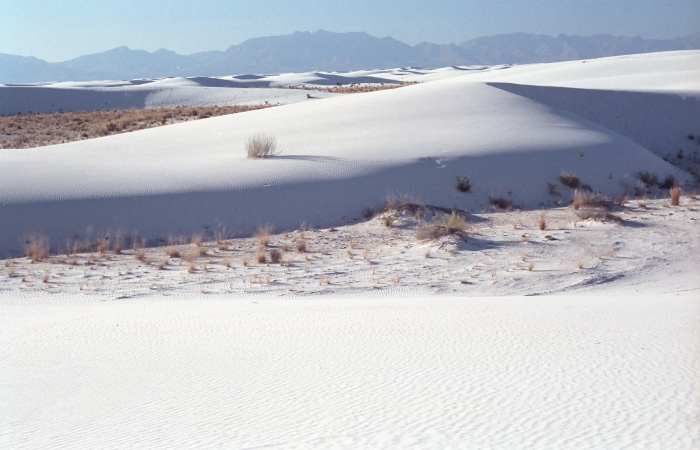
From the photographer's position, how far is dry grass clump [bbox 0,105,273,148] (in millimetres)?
33906

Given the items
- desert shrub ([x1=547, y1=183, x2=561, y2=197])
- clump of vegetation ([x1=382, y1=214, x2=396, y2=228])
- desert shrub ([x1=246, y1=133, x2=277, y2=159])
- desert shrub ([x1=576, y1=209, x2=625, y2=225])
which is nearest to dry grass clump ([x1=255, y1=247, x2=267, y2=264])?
clump of vegetation ([x1=382, y1=214, x2=396, y2=228])

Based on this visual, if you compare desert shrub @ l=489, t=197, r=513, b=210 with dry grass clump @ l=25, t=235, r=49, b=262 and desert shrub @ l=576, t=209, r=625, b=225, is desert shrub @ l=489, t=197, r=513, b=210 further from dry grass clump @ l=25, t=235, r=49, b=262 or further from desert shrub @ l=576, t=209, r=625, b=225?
dry grass clump @ l=25, t=235, r=49, b=262

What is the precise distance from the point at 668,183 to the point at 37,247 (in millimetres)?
16797

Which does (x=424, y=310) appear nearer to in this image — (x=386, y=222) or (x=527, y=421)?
(x=527, y=421)

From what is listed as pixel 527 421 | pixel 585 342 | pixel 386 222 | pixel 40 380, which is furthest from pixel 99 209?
pixel 527 421

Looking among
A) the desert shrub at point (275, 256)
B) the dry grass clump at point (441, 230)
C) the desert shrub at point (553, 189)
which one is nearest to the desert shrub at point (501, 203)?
the desert shrub at point (553, 189)

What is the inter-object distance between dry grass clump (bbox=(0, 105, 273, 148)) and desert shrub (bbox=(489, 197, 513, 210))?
72.2 ft

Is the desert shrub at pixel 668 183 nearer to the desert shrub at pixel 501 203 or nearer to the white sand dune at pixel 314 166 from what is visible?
the white sand dune at pixel 314 166

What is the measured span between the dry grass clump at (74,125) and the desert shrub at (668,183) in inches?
970

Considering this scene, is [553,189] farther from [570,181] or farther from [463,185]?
[463,185]

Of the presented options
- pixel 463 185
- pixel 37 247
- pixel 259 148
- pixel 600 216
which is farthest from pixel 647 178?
pixel 37 247

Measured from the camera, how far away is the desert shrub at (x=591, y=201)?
17703 millimetres

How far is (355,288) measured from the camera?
1177 centimetres

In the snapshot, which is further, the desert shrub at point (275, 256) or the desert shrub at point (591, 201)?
the desert shrub at point (591, 201)
